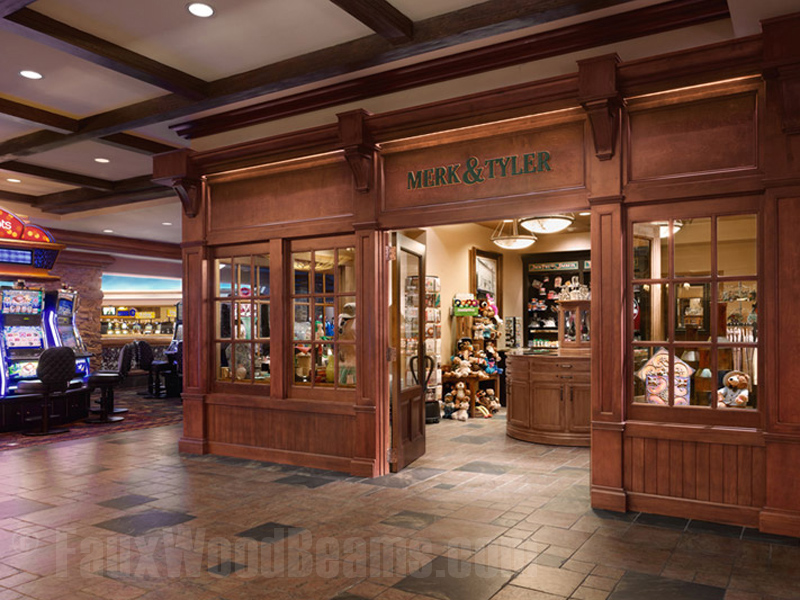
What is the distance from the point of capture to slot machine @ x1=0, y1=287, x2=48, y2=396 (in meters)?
7.68

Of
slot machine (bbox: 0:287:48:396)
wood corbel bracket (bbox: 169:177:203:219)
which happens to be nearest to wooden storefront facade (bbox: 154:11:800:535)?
wood corbel bracket (bbox: 169:177:203:219)

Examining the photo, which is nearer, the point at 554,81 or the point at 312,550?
the point at 312,550

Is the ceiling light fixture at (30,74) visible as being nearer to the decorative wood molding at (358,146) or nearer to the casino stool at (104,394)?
the decorative wood molding at (358,146)

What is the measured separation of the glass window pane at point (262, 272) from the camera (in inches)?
236

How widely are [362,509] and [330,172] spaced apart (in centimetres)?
296

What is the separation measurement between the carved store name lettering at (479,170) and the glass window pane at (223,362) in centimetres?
268

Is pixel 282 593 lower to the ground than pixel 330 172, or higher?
lower

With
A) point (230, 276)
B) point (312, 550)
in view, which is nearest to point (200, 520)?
point (312, 550)

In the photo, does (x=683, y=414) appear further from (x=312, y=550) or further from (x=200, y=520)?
(x=200, y=520)

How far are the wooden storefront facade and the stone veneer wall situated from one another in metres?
8.76

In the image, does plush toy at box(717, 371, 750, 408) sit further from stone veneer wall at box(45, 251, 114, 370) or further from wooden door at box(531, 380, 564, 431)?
stone veneer wall at box(45, 251, 114, 370)

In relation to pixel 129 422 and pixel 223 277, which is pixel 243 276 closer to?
pixel 223 277

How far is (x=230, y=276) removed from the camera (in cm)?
626

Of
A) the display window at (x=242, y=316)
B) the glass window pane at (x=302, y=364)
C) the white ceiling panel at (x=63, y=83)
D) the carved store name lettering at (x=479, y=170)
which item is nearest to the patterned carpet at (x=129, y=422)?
the display window at (x=242, y=316)
